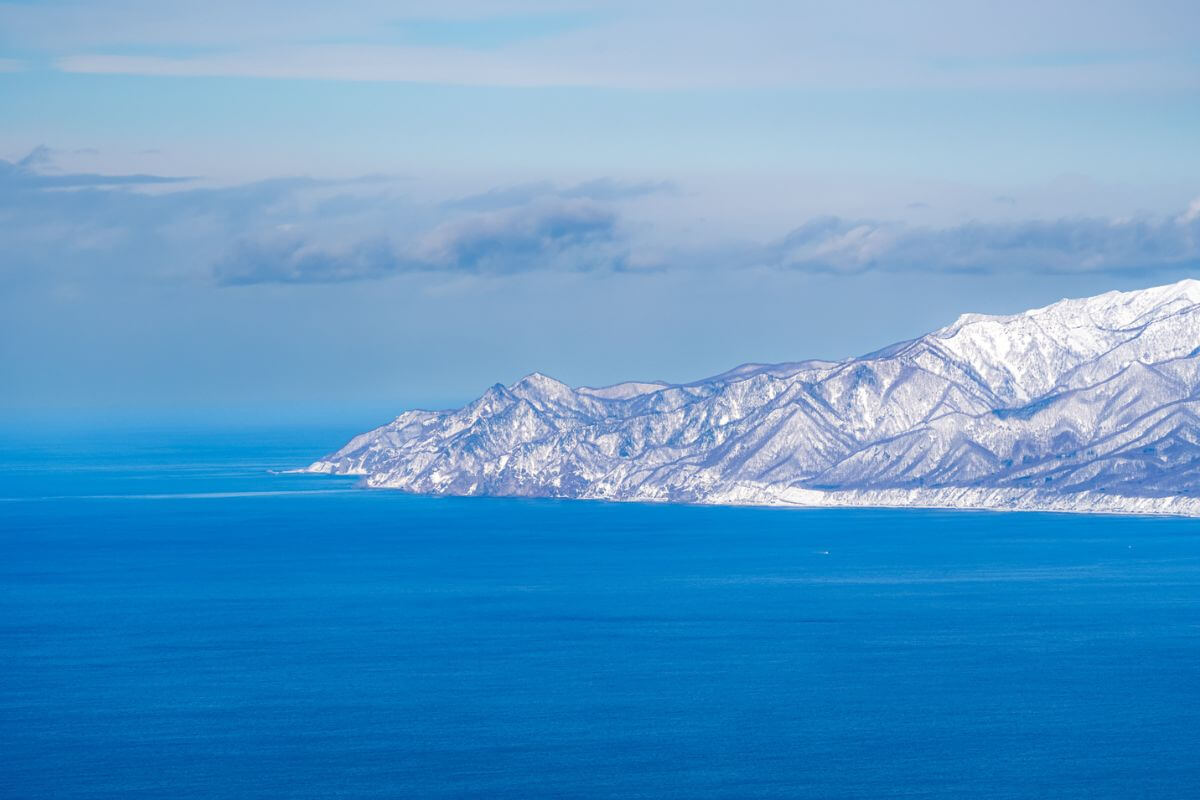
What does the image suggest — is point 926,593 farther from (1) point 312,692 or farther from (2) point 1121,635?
(1) point 312,692

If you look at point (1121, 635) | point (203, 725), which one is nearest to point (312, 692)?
point (203, 725)

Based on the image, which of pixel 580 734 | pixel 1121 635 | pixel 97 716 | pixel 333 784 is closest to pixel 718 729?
pixel 580 734

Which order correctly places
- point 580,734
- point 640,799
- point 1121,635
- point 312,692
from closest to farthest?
point 640,799 < point 580,734 < point 312,692 < point 1121,635

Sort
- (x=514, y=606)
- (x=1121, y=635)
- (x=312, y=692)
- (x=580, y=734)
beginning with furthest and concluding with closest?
(x=514, y=606)
(x=1121, y=635)
(x=312, y=692)
(x=580, y=734)

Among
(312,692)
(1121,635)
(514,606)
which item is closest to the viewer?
(312,692)

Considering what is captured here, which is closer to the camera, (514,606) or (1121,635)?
(1121,635)

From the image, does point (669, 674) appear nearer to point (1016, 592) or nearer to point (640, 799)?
point (640, 799)
